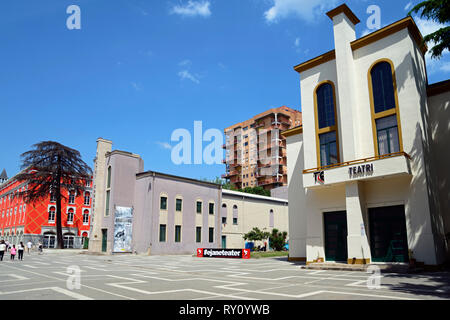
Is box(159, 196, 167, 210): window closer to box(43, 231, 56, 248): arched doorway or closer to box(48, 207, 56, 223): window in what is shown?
box(43, 231, 56, 248): arched doorway

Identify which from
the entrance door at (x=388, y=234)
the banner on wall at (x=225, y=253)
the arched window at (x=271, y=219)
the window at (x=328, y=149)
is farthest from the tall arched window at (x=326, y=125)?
the arched window at (x=271, y=219)

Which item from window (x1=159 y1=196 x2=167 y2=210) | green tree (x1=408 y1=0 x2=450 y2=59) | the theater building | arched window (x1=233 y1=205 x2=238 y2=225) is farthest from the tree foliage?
green tree (x1=408 y1=0 x2=450 y2=59)

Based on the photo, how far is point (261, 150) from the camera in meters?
95.9

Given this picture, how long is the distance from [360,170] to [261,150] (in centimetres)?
7619

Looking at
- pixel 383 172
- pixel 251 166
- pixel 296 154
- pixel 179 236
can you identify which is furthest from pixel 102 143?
pixel 251 166

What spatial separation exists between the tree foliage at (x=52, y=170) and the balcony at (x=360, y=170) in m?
41.1

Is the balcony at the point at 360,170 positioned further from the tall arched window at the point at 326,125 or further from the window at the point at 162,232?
the window at the point at 162,232

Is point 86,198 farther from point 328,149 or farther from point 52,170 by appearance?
point 328,149

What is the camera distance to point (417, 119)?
1941cm

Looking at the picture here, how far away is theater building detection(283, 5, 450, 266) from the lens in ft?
62.3

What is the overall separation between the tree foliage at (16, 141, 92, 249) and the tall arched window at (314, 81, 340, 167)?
134ft

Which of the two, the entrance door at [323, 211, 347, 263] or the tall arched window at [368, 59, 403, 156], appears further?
the entrance door at [323, 211, 347, 263]

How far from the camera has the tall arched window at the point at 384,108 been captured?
2044cm
